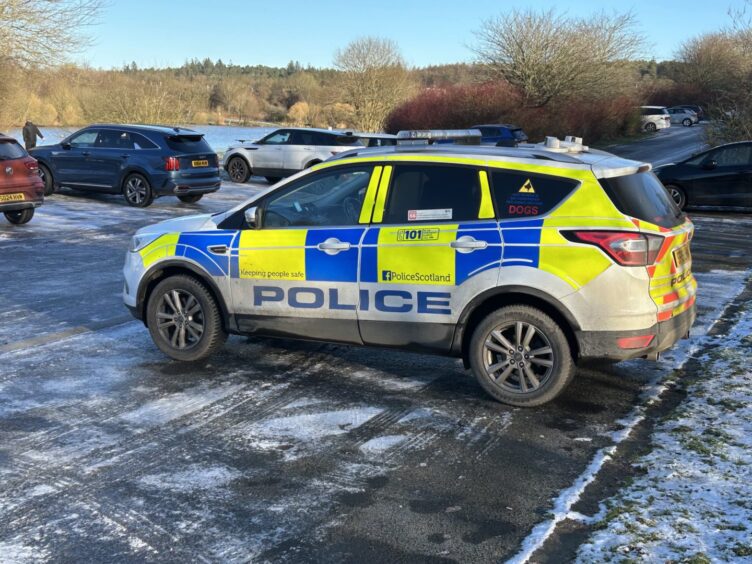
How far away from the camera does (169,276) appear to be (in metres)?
6.26

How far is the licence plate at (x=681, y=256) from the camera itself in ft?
17.0

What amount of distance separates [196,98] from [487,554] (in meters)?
38.2

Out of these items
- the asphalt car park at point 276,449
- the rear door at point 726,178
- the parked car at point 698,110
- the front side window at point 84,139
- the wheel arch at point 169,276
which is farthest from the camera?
the parked car at point 698,110

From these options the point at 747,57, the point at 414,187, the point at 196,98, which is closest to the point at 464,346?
the point at 414,187

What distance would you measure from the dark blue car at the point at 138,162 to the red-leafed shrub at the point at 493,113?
21578mm

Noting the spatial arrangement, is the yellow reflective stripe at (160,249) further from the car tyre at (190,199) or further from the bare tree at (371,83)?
the bare tree at (371,83)

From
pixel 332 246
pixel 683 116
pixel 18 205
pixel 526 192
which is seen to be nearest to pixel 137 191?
pixel 18 205

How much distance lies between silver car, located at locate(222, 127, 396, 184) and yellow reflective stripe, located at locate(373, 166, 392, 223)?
1393 centimetres

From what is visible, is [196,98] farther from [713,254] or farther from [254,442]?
[254,442]

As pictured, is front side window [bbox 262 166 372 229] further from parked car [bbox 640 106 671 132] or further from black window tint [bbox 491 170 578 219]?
parked car [bbox 640 106 671 132]

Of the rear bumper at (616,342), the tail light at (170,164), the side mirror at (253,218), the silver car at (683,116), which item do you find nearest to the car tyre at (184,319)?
the side mirror at (253,218)

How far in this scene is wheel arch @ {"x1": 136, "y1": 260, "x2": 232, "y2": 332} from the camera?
19.8ft

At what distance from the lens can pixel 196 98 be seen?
38.9 meters

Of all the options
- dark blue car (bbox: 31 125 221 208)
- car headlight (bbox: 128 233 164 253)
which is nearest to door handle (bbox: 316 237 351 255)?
car headlight (bbox: 128 233 164 253)
